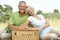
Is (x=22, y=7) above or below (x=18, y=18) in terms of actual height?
above

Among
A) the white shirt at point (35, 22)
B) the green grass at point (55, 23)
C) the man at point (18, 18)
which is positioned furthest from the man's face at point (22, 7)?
the green grass at point (55, 23)

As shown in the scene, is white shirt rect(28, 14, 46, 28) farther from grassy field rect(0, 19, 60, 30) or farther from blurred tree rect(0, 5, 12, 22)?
blurred tree rect(0, 5, 12, 22)

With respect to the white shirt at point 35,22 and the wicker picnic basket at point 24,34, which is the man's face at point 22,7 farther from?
the wicker picnic basket at point 24,34

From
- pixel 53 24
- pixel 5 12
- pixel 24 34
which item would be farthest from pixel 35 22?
pixel 5 12

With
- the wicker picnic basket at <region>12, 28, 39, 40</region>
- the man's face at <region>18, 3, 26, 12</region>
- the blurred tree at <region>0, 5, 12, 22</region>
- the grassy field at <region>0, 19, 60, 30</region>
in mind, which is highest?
the man's face at <region>18, 3, 26, 12</region>

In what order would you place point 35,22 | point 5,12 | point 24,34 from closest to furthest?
point 24,34 < point 35,22 < point 5,12

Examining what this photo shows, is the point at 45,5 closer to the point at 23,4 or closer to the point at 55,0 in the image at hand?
the point at 55,0

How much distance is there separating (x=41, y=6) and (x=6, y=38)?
80cm

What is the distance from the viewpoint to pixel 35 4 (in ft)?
10.2

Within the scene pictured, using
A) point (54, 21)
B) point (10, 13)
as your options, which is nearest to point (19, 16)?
point (10, 13)

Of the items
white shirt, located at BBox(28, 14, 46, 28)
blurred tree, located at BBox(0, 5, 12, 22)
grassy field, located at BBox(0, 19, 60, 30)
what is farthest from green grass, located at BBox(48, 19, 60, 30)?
blurred tree, located at BBox(0, 5, 12, 22)

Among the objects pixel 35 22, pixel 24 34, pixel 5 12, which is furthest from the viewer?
pixel 5 12

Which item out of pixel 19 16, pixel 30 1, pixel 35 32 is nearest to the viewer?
pixel 35 32

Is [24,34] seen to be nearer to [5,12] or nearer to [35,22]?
[35,22]
